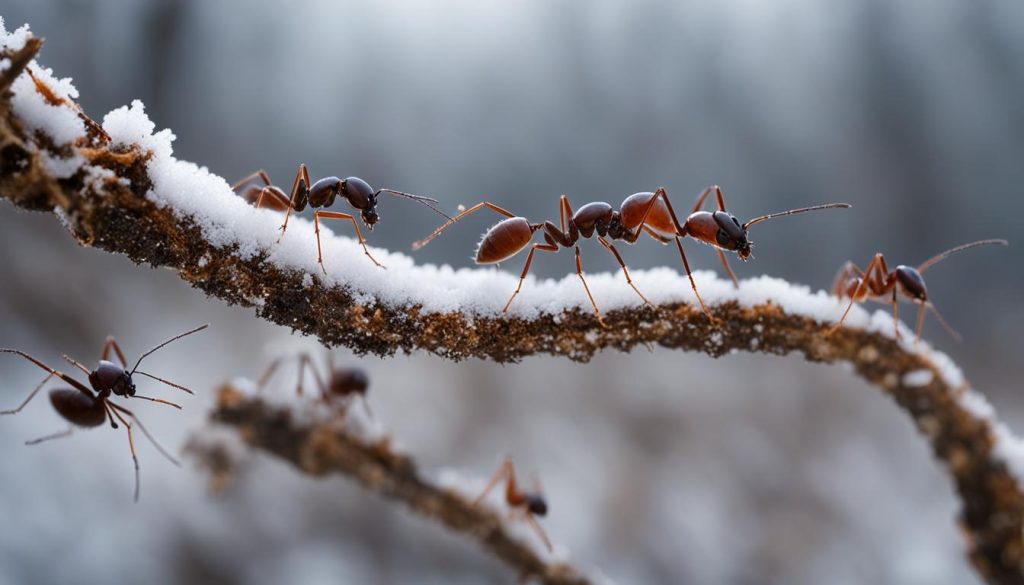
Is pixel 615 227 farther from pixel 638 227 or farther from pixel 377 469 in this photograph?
pixel 377 469

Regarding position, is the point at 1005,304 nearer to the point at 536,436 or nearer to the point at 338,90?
the point at 536,436

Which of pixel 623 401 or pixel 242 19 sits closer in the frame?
pixel 242 19

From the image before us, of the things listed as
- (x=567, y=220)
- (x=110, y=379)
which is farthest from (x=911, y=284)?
(x=110, y=379)

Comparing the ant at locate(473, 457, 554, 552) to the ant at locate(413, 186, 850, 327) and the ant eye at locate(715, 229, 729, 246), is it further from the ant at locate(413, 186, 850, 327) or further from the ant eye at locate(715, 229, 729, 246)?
the ant eye at locate(715, 229, 729, 246)

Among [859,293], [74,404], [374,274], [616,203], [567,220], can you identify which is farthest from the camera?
[616,203]

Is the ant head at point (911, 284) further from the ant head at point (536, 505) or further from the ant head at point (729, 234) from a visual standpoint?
the ant head at point (536, 505)

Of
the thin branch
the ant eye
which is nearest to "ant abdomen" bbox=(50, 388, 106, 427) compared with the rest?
the thin branch

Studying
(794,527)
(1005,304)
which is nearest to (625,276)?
(794,527)
